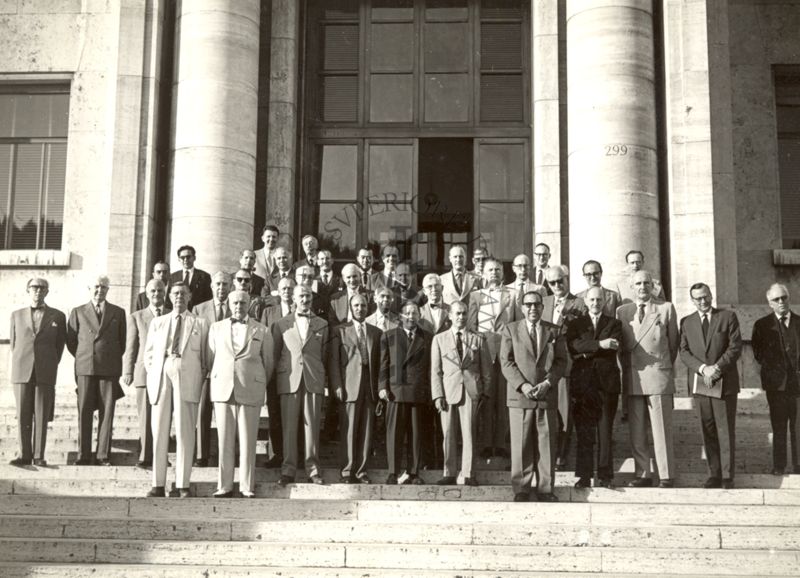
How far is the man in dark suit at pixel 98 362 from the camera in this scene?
1157 centimetres

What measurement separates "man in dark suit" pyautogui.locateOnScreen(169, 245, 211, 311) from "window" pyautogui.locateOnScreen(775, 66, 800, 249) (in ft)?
30.2

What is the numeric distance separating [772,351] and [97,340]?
25.3 feet

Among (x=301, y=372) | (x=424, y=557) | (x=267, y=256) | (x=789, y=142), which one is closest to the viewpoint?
(x=424, y=557)

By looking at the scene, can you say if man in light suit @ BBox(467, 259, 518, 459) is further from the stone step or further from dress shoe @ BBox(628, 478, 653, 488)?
the stone step

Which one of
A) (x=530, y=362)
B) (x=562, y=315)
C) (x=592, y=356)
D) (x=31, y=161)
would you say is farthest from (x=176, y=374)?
(x=31, y=161)

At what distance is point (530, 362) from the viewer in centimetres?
1067

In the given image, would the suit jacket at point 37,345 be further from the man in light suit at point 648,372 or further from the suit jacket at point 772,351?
the suit jacket at point 772,351

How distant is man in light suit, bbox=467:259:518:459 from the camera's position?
453 inches

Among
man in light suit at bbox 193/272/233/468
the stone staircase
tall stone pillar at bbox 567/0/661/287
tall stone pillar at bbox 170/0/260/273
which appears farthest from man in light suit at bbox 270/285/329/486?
tall stone pillar at bbox 567/0/661/287

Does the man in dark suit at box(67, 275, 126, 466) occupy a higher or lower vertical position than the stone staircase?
higher

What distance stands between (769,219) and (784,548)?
793cm

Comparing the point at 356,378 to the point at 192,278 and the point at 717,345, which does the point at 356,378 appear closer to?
the point at 192,278

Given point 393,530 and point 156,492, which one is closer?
point 393,530

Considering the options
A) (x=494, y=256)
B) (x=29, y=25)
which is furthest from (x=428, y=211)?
(x=29, y=25)
